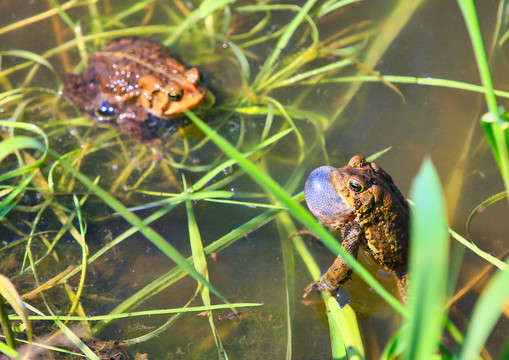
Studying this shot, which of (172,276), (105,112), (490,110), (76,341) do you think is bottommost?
(76,341)

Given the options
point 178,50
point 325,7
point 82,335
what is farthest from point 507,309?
point 178,50

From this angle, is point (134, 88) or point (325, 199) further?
point (134, 88)

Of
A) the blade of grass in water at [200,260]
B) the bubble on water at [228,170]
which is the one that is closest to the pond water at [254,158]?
the bubble on water at [228,170]

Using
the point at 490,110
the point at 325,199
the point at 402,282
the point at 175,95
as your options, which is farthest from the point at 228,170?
the point at 490,110

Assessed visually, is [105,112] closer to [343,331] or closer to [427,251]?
[343,331]

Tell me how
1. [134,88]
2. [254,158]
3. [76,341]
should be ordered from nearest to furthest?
1. [76,341]
2. [254,158]
3. [134,88]

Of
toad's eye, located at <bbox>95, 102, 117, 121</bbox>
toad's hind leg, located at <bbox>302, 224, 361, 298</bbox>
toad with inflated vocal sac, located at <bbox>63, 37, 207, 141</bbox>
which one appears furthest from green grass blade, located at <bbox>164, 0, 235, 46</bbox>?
toad's hind leg, located at <bbox>302, 224, 361, 298</bbox>

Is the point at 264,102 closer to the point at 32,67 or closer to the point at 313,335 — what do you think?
the point at 313,335
